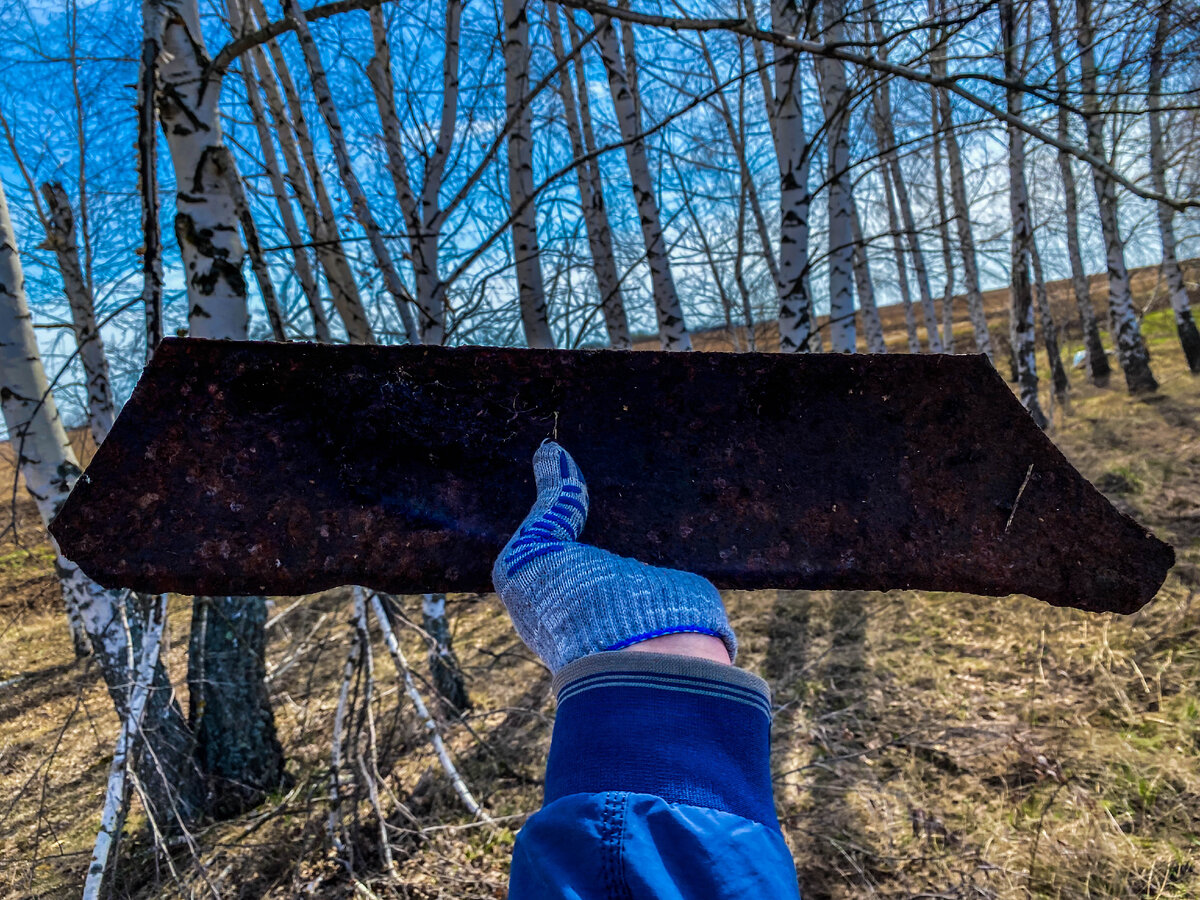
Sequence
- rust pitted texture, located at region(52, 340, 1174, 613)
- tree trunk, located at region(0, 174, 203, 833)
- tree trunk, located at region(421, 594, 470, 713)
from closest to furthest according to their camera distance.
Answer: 1. rust pitted texture, located at region(52, 340, 1174, 613)
2. tree trunk, located at region(0, 174, 203, 833)
3. tree trunk, located at region(421, 594, 470, 713)

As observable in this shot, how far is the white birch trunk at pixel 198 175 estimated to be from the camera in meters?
1.89

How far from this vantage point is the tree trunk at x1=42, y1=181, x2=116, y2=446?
17.2ft

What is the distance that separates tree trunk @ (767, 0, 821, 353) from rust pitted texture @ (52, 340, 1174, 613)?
2154mm

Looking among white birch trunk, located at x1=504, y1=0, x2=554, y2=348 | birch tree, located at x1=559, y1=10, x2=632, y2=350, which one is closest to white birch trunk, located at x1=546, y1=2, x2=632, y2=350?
birch tree, located at x1=559, y1=10, x2=632, y2=350

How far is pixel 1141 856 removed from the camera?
2.43m

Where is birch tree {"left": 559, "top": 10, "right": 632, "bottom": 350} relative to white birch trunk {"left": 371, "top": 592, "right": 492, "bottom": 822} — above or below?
above

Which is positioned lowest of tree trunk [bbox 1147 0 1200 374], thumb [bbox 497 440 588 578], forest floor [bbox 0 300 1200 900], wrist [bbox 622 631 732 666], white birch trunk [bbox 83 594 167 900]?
forest floor [bbox 0 300 1200 900]

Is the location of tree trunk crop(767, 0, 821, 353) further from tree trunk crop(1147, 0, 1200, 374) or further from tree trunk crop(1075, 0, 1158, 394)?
tree trunk crop(1147, 0, 1200, 374)

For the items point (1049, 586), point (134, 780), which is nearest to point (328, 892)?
point (134, 780)

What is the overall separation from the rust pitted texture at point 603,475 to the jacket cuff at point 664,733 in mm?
501

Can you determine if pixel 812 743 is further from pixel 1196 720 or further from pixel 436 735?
pixel 436 735

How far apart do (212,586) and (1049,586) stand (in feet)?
6.05

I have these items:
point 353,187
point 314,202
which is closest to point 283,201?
point 314,202

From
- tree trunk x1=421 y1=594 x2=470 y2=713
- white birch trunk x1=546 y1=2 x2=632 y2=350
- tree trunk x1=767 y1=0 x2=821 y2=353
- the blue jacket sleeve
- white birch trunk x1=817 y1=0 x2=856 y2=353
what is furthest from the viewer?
white birch trunk x1=546 y1=2 x2=632 y2=350
